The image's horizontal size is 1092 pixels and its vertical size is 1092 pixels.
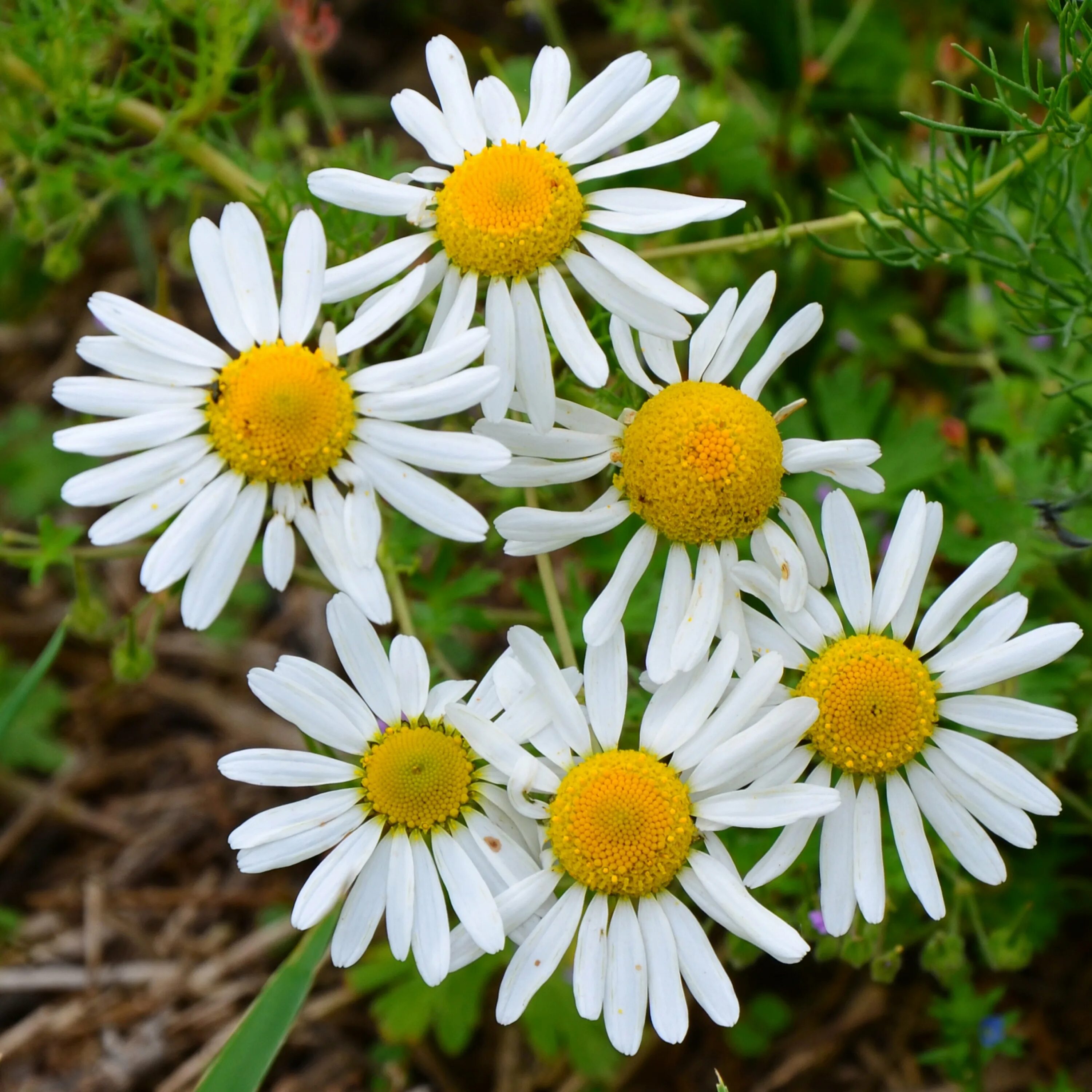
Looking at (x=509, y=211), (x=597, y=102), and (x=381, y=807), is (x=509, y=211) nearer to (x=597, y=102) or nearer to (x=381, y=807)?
(x=597, y=102)

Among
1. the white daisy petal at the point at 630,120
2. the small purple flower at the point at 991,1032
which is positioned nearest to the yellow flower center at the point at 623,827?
the white daisy petal at the point at 630,120

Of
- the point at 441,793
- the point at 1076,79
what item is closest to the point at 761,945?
the point at 441,793

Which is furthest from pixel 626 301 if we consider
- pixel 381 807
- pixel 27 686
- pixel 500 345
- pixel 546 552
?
pixel 27 686

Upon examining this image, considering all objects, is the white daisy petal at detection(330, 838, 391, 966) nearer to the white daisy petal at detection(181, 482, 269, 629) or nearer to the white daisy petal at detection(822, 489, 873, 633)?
the white daisy petal at detection(181, 482, 269, 629)

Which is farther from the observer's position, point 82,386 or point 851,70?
point 851,70

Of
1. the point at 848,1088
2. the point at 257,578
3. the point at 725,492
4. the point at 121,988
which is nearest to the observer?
the point at 725,492

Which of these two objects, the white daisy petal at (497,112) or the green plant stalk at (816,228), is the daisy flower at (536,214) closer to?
the white daisy petal at (497,112)

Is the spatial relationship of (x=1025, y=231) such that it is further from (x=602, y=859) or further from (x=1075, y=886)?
(x=602, y=859)
